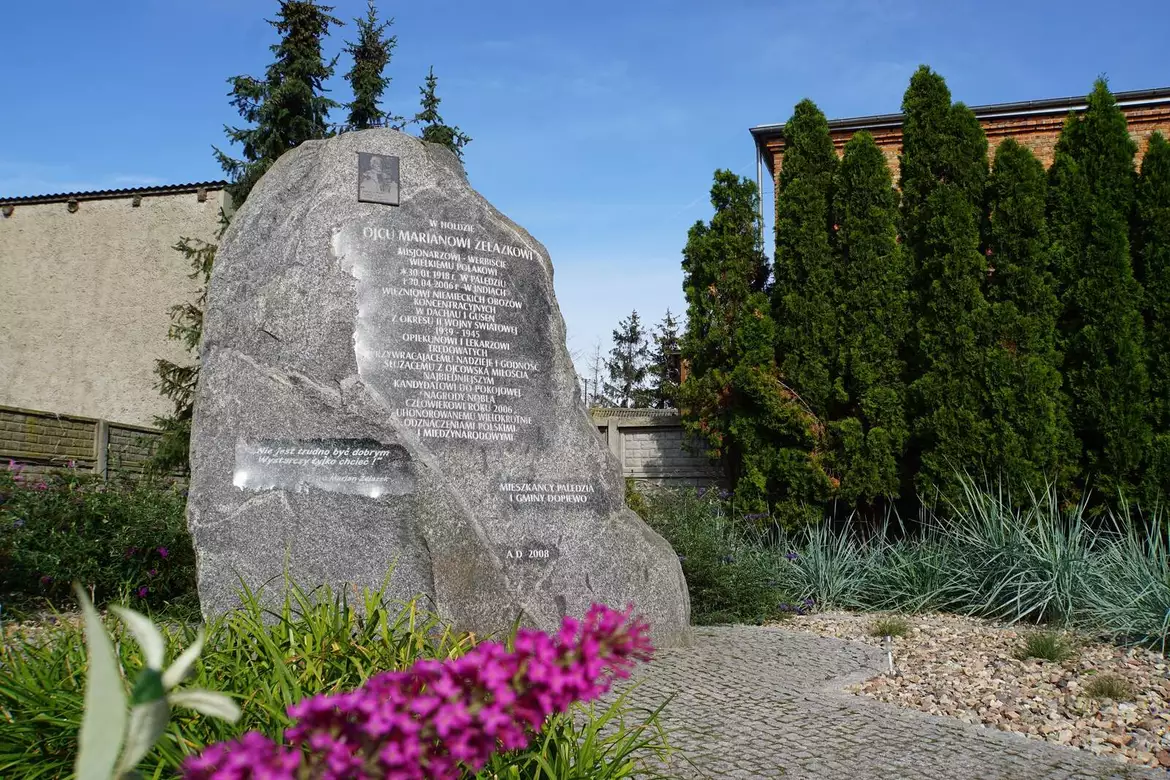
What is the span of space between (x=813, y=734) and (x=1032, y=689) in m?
1.77

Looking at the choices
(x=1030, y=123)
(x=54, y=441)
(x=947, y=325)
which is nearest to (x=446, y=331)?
(x=947, y=325)

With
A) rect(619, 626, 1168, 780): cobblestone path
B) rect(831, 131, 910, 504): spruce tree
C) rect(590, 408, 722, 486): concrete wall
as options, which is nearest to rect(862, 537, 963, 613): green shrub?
rect(831, 131, 910, 504): spruce tree

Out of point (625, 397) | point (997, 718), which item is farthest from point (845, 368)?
point (625, 397)

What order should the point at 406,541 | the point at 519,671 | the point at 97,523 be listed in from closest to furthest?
1. the point at 519,671
2. the point at 406,541
3. the point at 97,523

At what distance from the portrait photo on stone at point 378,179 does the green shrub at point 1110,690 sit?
186 inches

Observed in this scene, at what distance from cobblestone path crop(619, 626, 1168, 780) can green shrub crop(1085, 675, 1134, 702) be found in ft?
2.91

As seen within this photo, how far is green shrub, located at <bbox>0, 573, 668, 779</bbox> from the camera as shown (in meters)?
2.67

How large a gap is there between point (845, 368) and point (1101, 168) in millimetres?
3305

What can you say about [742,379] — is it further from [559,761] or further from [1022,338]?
[559,761]

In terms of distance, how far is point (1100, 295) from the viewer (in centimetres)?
936

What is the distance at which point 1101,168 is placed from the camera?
31.6ft

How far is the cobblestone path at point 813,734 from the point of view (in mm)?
3572

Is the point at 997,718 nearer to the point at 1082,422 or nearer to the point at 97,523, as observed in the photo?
the point at 1082,422

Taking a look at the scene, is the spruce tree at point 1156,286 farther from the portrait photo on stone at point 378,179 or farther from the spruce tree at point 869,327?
the portrait photo on stone at point 378,179
